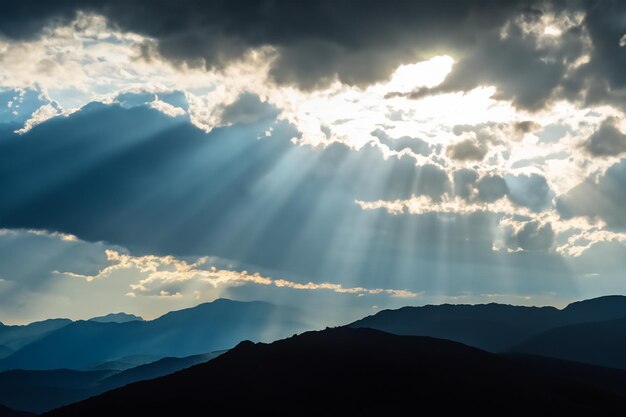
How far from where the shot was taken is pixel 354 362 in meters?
116

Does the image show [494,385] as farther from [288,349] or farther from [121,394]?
[121,394]

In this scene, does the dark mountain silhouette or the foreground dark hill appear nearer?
the foreground dark hill

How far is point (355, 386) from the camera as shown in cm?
10344

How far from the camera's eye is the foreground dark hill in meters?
94.2

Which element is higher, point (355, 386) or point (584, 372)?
point (355, 386)

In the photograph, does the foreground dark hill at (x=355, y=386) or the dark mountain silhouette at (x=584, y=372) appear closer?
the foreground dark hill at (x=355, y=386)

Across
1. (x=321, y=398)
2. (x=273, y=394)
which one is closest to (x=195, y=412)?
(x=273, y=394)

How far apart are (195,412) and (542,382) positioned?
62508mm

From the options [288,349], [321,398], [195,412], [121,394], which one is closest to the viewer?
[195,412]

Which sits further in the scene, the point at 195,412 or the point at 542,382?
the point at 542,382

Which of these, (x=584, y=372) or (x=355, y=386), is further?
(x=584, y=372)

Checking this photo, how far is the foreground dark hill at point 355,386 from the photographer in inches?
3711

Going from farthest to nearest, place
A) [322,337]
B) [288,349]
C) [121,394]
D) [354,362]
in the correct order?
[322,337] → [288,349] → [354,362] → [121,394]

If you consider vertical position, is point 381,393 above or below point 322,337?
below
